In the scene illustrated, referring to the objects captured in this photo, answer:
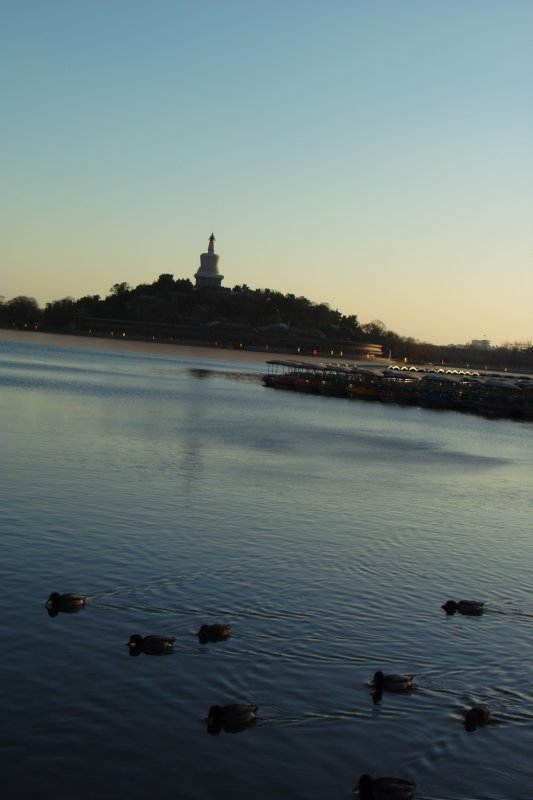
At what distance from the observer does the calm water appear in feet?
37.6

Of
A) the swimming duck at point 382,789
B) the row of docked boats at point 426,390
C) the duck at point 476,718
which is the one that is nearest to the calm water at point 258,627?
the duck at point 476,718

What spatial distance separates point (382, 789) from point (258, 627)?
5.84 metres

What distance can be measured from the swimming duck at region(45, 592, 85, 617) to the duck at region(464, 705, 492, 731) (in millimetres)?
6638

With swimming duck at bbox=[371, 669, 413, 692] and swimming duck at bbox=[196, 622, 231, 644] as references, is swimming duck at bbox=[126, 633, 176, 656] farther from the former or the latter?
swimming duck at bbox=[371, 669, 413, 692]

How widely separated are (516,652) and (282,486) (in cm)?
1750

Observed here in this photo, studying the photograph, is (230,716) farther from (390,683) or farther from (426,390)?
(426,390)

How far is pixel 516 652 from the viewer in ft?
52.9

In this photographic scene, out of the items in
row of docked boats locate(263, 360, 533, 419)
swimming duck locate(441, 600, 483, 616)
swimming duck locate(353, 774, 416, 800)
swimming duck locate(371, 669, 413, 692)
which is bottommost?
swimming duck locate(353, 774, 416, 800)

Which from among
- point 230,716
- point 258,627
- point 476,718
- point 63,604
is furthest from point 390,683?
point 63,604

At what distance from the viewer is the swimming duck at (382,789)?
10.6 m

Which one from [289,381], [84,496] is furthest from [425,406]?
[84,496]

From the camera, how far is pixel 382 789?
10656 millimetres

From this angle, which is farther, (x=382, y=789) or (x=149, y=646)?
(x=149, y=646)

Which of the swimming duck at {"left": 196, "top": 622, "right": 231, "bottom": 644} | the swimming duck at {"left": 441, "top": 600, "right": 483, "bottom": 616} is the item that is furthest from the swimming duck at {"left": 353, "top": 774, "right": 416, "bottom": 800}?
the swimming duck at {"left": 441, "top": 600, "right": 483, "bottom": 616}
